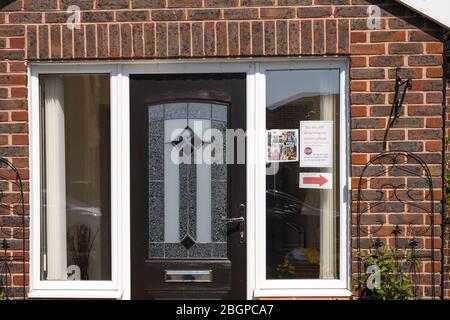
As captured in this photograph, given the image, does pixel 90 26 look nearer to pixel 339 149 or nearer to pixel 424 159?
pixel 339 149

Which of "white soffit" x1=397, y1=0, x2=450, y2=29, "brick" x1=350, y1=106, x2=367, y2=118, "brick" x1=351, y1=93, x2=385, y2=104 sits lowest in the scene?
"brick" x1=350, y1=106, x2=367, y2=118

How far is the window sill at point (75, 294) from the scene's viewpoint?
157 inches

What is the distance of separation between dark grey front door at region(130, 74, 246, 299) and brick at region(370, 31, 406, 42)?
3.38 ft

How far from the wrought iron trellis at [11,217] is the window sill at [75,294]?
106 mm

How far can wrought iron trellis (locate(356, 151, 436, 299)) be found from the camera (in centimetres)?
389

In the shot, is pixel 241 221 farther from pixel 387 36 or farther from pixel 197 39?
pixel 387 36

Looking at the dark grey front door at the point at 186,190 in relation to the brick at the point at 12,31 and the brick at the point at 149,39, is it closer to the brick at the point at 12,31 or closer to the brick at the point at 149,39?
the brick at the point at 149,39

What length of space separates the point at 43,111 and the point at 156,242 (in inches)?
52.4

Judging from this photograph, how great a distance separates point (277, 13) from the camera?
392cm

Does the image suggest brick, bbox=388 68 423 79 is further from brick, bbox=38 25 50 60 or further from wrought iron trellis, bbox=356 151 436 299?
brick, bbox=38 25 50 60

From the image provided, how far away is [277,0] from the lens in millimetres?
3916

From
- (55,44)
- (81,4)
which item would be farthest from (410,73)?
(55,44)

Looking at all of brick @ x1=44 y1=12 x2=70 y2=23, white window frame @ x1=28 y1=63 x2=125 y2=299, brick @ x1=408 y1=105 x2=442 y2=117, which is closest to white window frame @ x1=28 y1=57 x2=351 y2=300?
white window frame @ x1=28 y1=63 x2=125 y2=299
